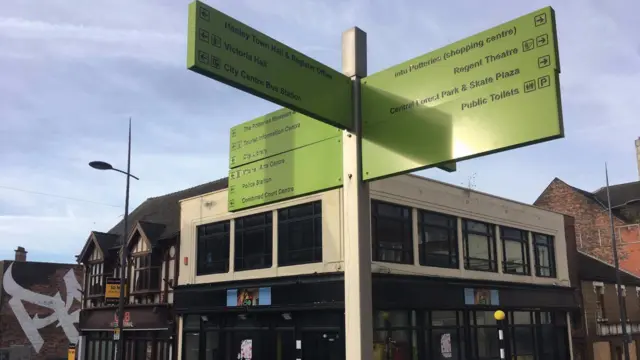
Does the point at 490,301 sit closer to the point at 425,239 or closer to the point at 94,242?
the point at 425,239

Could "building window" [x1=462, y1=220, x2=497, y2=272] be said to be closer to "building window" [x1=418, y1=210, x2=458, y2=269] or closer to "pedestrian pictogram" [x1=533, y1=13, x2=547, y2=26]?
"building window" [x1=418, y1=210, x2=458, y2=269]

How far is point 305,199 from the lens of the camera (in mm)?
18562

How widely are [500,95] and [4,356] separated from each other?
33270 mm

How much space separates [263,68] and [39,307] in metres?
38.5

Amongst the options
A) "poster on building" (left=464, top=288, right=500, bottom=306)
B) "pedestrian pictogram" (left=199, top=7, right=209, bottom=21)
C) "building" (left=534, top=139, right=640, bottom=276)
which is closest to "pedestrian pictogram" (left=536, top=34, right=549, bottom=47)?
"pedestrian pictogram" (left=199, top=7, right=209, bottom=21)

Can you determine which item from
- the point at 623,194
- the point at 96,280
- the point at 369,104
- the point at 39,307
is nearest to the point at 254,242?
the point at 96,280

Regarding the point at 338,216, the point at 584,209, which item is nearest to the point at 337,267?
the point at 338,216

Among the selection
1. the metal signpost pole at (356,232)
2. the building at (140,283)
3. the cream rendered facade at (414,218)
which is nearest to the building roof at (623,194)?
the cream rendered facade at (414,218)

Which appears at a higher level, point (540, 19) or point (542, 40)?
point (540, 19)

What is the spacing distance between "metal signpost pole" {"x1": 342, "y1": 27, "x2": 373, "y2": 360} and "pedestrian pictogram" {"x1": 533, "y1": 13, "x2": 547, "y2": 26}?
2.06 meters

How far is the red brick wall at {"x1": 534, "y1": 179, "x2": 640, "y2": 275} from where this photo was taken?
3825 centimetres

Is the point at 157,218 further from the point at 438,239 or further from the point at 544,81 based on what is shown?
the point at 544,81

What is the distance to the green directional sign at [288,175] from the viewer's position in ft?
23.0

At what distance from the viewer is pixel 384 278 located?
17.3 meters
